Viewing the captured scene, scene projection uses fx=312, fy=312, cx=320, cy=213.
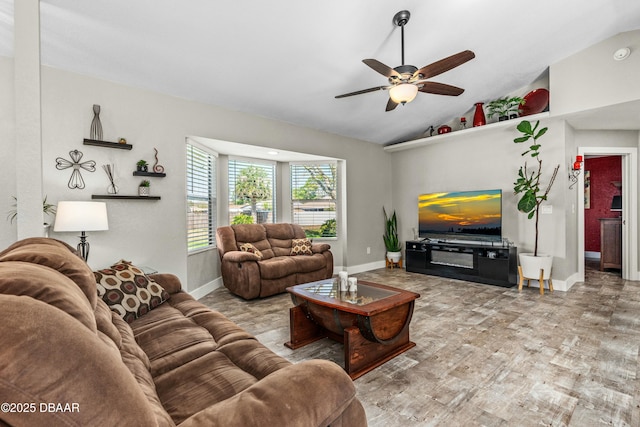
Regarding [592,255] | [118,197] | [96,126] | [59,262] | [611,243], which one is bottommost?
[592,255]

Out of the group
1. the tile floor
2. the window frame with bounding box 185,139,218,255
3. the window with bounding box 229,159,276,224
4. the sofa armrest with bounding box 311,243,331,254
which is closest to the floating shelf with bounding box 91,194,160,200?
the window frame with bounding box 185,139,218,255

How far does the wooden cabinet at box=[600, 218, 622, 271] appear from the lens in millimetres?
5488

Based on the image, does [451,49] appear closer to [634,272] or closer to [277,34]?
[277,34]

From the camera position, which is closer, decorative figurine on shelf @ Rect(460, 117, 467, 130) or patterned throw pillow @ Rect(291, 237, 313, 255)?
patterned throw pillow @ Rect(291, 237, 313, 255)

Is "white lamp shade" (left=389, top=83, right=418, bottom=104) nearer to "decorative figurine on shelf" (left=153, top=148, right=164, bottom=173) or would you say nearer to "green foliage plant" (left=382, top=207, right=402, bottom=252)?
"decorative figurine on shelf" (left=153, top=148, right=164, bottom=173)

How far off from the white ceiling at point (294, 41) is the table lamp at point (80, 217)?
1.40m

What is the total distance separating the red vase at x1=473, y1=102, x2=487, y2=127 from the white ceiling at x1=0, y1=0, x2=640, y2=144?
49cm

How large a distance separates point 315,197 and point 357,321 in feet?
12.4

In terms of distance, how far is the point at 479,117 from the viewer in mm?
5062

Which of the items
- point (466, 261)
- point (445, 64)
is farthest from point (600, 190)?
point (445, 64)

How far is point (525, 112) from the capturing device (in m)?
4.63

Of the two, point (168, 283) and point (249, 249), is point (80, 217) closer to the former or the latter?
point (168, 283)

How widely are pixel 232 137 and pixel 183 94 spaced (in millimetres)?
801

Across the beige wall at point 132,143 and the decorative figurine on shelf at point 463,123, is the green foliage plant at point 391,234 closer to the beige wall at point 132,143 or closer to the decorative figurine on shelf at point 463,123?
the decorative figurine on shelf at point 463,123
